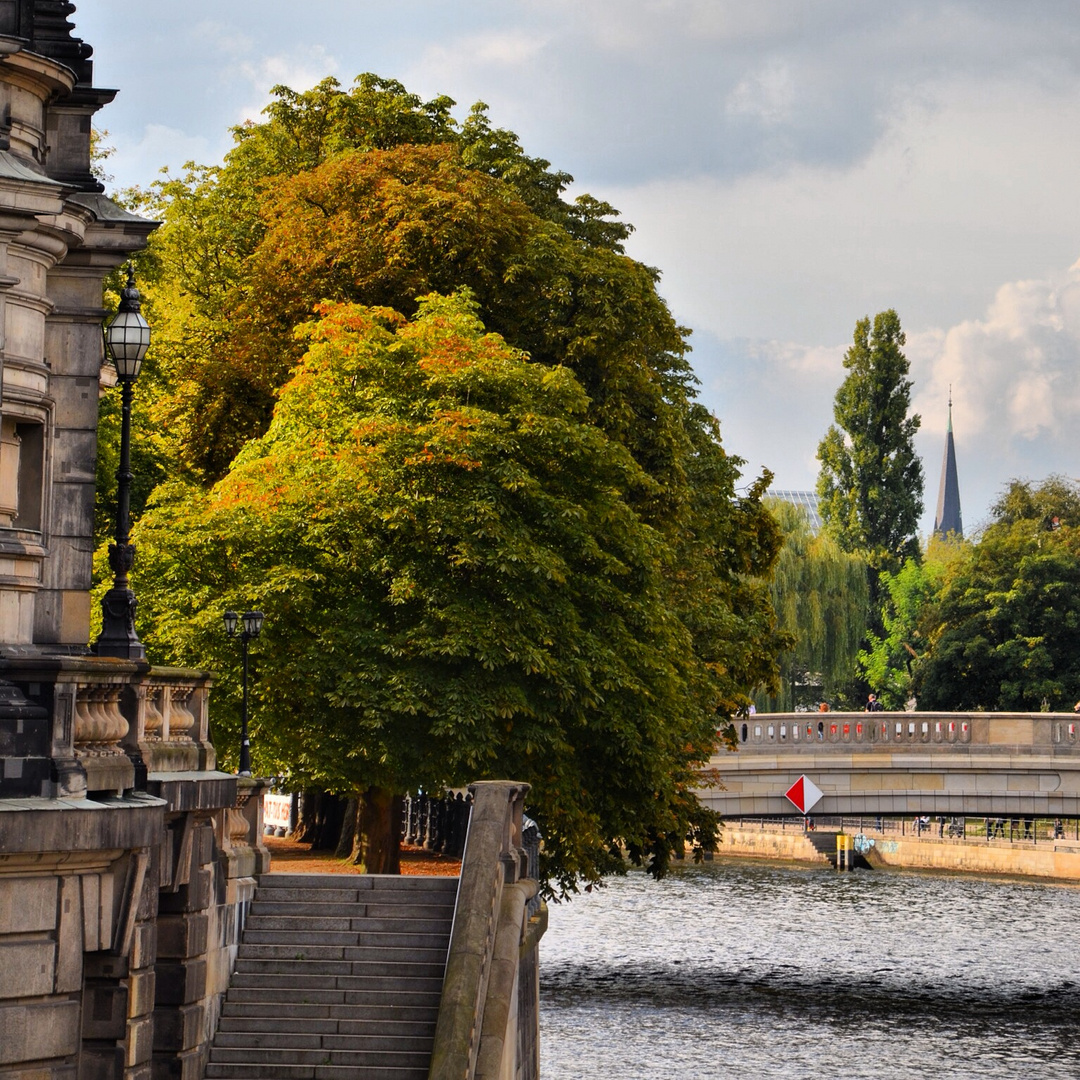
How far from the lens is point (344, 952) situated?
2084cm

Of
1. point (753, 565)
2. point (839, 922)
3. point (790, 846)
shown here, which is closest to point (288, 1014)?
point (753, 565)

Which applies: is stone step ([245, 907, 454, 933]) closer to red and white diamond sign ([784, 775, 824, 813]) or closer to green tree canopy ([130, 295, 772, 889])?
green tree canopy ([130, 295, 772, 889])

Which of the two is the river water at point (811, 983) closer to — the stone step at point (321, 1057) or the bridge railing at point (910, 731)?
the bridge railing at point (910, 731)

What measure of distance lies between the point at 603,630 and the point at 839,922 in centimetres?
2226

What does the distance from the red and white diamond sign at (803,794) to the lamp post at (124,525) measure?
32216mm

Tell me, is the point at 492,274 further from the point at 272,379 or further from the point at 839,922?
the point at 839,922

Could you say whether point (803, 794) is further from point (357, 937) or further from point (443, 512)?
point (357, 937)

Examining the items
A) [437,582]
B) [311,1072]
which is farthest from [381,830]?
[311,1072]

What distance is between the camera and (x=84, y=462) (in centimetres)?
1738

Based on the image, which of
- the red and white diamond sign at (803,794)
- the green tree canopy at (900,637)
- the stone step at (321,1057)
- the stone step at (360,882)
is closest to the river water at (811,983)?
the red and white diamond sign at (803,794)

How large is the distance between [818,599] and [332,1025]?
5086 cm

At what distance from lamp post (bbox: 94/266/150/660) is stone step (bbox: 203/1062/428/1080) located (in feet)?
14.5

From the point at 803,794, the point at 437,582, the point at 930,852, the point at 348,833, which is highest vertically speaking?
the point at 437,582

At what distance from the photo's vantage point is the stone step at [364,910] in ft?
70.2
